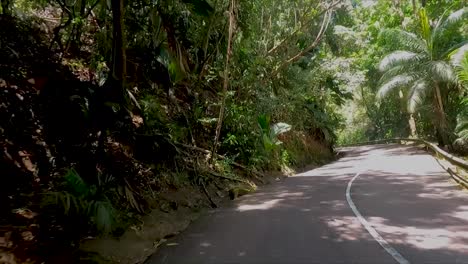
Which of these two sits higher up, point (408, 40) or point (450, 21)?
point (450, 21)

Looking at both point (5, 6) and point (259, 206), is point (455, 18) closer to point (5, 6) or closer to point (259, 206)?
point (259, 206)

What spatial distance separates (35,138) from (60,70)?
2734 mm

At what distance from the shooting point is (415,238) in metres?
7.02

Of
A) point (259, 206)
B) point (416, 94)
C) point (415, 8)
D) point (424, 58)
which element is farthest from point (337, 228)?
point (415, 8)

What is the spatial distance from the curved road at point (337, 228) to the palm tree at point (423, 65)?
13.9m

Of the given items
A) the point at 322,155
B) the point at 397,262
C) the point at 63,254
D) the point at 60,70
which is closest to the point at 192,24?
the point at 60,70

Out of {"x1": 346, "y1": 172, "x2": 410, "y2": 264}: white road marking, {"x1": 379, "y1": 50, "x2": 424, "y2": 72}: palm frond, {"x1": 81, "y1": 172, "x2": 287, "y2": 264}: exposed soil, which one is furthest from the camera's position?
{"x1": 379, "y1": 50, "x2": 424, "y2": 72}: palm frond

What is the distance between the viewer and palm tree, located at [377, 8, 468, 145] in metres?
25.4

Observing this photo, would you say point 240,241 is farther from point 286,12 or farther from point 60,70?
point 286,12

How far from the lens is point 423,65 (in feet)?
86.0

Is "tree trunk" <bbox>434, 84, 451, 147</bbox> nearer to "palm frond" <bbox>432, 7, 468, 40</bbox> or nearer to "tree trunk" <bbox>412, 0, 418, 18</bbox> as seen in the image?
"palm frond" <bbox>432, 7, 468, 40</bbox>

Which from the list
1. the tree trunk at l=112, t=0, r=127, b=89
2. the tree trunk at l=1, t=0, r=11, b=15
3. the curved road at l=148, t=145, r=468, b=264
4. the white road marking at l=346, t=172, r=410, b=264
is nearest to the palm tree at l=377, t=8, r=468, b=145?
the curved road at l=148, t=145, r=468, b=264

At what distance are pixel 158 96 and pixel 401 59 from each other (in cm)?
1786

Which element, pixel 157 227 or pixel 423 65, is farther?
pixel 423 65
